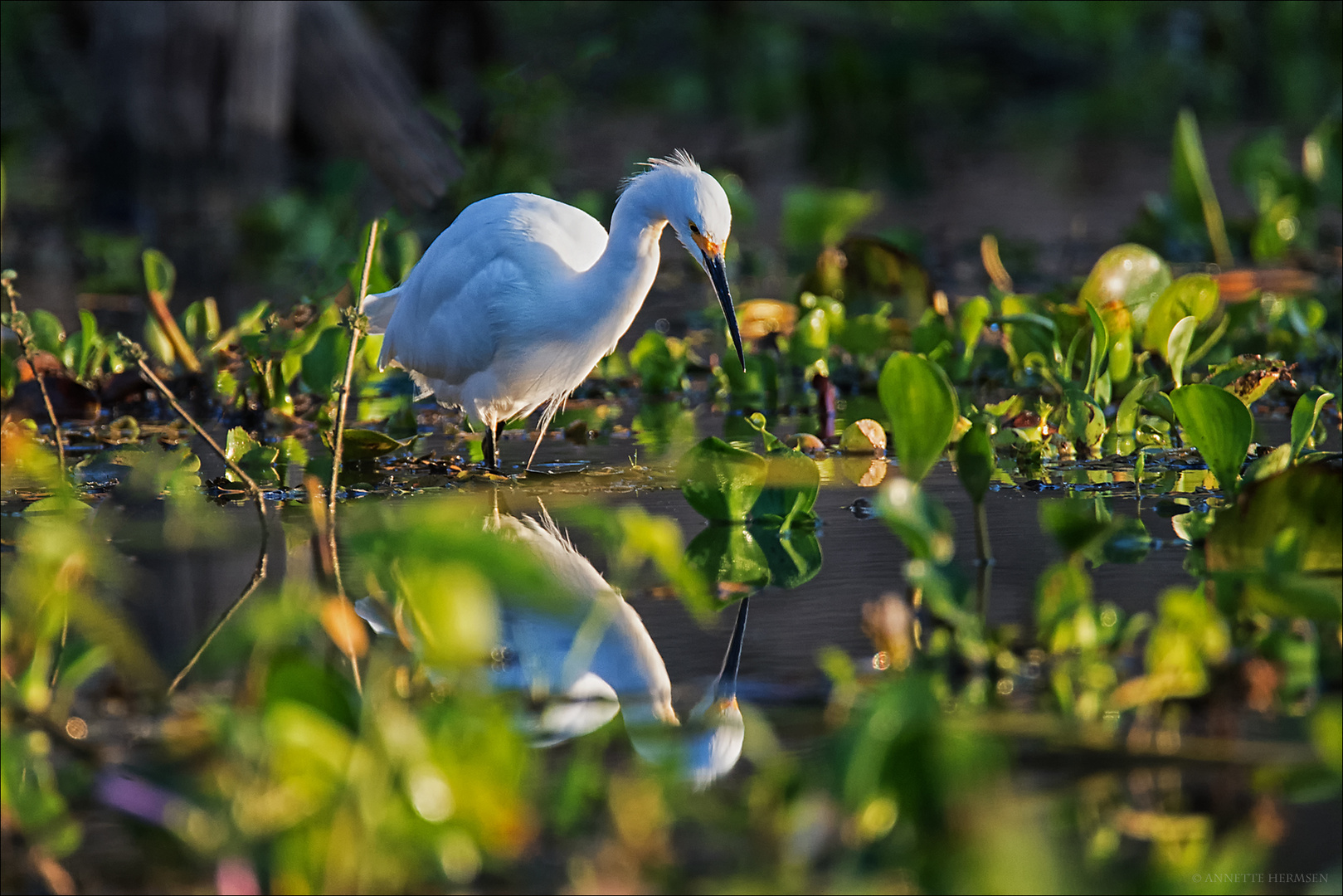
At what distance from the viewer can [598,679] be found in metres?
2.43

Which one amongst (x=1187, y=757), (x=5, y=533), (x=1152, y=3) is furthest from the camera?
(x=1152, y=3)

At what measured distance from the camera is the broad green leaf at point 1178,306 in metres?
4.13

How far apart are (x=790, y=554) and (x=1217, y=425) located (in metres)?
0.79

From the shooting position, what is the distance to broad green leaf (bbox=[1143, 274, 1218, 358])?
4129mm

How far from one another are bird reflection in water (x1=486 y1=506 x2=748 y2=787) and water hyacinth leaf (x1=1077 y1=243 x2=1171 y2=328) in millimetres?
2321

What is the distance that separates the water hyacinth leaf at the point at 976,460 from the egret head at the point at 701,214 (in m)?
0.83

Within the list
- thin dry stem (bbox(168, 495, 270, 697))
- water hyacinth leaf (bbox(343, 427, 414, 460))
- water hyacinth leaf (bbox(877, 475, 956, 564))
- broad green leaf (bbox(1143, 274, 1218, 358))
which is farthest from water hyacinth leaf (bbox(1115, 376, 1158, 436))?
thin dry stem (bbox(168, 495, 270, 697))

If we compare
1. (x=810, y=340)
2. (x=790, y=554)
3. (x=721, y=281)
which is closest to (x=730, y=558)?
(x=790, y=554)

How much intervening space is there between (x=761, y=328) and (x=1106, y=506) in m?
2.12

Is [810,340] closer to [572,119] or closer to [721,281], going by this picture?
[721,281]

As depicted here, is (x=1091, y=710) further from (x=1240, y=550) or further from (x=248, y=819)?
(x=248, y=819)

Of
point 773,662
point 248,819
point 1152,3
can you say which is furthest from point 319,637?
point 1152,3

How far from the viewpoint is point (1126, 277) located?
15.9 ft

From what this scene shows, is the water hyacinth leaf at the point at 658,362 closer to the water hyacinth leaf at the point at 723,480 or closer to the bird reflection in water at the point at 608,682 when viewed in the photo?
the water hyacinth leaf at the point at 723,480
